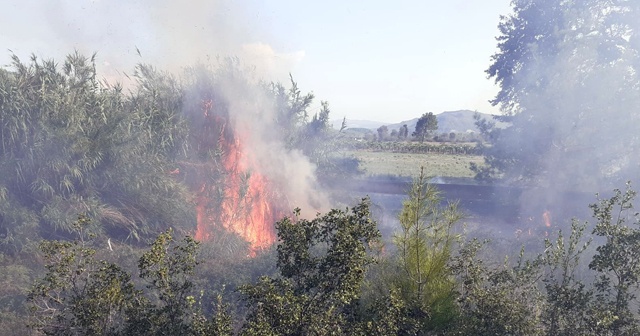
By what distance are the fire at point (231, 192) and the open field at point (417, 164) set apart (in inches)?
648

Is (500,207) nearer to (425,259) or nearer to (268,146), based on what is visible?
(268,146)

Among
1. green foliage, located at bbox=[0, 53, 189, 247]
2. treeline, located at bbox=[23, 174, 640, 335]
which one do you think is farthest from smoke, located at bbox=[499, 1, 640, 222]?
green foliage, located at bbox=[0, 53, 189, 247]

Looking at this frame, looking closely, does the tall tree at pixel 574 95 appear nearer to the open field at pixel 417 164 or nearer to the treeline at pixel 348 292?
the open field at pixel 417 164

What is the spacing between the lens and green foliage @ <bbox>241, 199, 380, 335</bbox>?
7597 mm

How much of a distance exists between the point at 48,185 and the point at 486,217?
26481mm

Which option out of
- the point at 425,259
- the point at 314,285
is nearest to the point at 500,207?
the point at 425,259

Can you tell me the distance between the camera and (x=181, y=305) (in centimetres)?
912

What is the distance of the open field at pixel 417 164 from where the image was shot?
4878 cm

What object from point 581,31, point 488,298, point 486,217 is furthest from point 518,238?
point 488,298

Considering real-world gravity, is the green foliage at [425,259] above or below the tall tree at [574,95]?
below

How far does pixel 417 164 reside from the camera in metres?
57.2

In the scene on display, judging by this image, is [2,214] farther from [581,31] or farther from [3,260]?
[581,31]

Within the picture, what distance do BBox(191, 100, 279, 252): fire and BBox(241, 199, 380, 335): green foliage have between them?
17.0 metres

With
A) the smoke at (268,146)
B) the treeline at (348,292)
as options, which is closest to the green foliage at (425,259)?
the treeline at (348,292)
